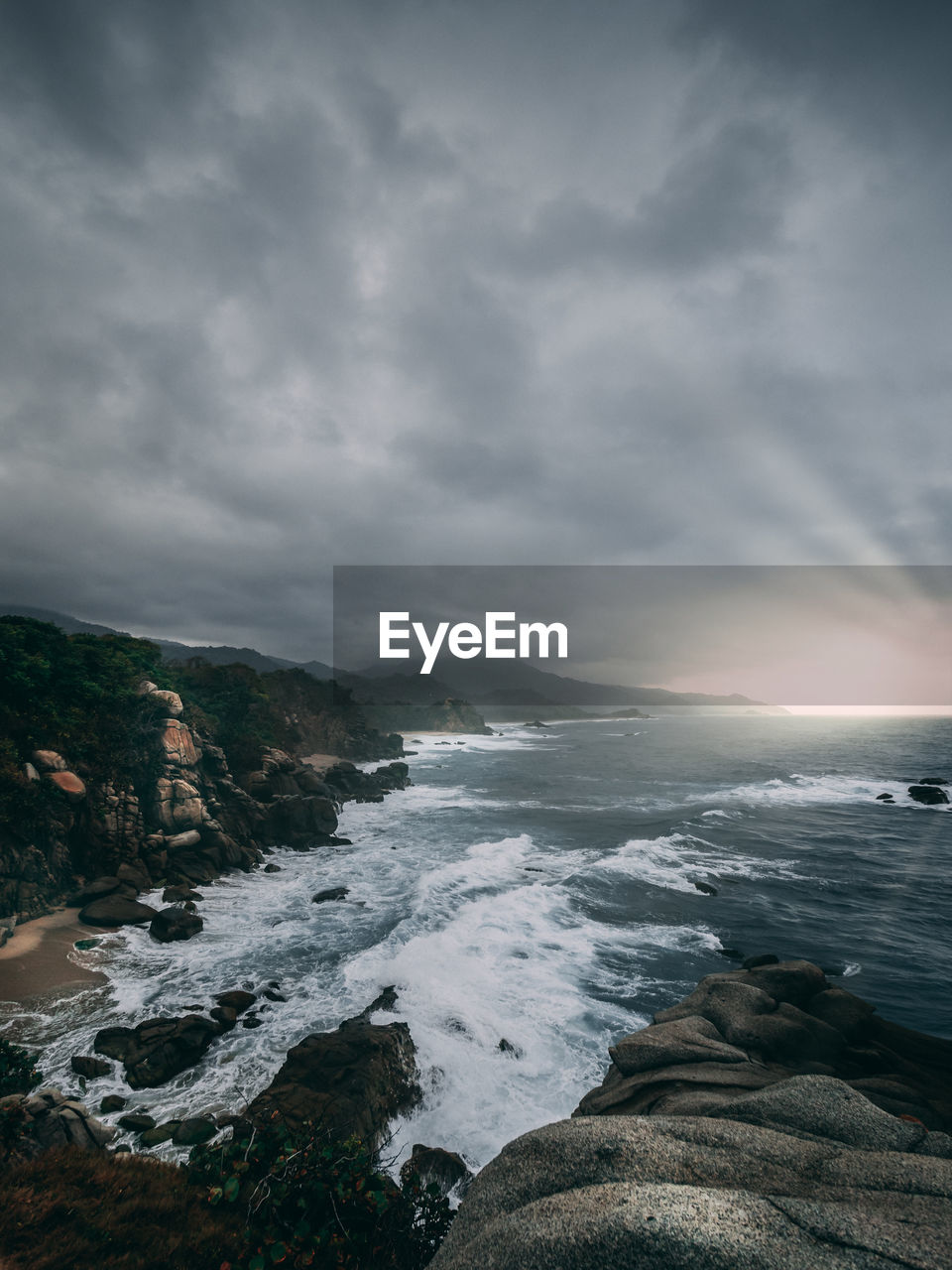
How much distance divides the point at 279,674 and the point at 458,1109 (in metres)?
70.4

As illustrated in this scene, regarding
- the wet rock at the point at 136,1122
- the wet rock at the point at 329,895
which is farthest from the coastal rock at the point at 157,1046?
the wet rock at the point at 329,895

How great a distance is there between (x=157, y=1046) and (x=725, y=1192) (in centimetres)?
1396

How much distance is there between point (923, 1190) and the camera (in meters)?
5.01

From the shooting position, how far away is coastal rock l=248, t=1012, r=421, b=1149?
1009 cm

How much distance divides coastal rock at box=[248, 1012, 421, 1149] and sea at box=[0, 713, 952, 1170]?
58 cm

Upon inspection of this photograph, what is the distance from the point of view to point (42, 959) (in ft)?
52.4

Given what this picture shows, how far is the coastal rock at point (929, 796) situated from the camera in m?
48.2

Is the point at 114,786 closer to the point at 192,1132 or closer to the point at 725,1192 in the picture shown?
the point at 192,1132

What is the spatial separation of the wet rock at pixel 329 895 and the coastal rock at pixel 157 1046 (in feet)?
32.4

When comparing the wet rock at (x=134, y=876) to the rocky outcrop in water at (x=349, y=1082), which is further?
the wet rock at (x=134, y=876)

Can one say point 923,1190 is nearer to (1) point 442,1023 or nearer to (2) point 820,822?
(1) point 442,1023

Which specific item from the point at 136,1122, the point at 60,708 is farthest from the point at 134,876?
the point at 136,1122

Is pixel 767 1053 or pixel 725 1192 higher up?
pixel 725 1192

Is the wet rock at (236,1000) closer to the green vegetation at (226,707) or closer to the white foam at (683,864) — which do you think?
the white foam at (683,864)
